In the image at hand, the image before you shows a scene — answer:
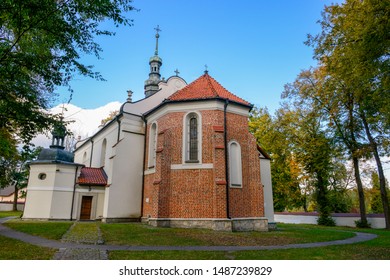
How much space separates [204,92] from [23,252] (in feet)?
41.0

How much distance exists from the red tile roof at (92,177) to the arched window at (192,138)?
31.7 feet

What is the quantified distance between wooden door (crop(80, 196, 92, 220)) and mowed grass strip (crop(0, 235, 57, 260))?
12780mm

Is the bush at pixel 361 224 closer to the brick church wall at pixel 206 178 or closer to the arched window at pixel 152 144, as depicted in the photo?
the brick church wall at pixel 206 178

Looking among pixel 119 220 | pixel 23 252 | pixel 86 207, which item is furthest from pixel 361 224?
pixel 23 252

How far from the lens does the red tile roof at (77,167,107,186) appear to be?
21.6m

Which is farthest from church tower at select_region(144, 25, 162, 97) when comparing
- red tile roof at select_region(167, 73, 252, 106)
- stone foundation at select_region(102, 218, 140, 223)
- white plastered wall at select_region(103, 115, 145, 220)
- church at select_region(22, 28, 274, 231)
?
stone foundation at select_region(102, 218, 140, 223)

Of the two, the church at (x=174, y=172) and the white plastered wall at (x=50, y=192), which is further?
the white plastered wall at (x=50, y=192)

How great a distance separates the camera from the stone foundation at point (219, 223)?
45.9 ft

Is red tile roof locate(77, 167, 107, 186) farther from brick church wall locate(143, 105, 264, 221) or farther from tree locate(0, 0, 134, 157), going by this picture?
tree locate(0, 0, 134, 157)

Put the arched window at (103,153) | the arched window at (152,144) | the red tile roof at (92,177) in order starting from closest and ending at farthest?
the arched window at (152,144) < the red tile roof at (92,177) < the arched window at (103,153)

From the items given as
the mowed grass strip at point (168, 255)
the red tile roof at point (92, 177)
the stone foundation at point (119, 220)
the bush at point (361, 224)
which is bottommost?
the bush at point (361, 224)

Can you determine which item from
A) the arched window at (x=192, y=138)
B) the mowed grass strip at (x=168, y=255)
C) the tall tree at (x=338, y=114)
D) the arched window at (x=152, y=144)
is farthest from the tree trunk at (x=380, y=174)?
the mowed grass strip at (x=168, y=255)

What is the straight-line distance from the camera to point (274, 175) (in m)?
32.4

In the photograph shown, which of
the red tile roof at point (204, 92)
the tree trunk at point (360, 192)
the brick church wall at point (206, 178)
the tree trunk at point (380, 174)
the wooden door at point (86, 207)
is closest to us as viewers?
the brick church wall at point (206, 178)
